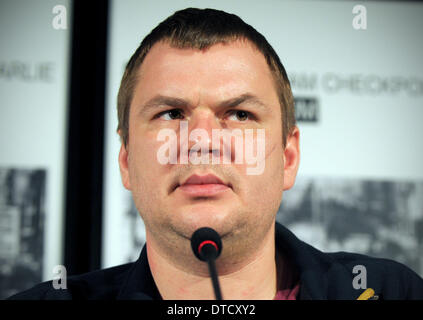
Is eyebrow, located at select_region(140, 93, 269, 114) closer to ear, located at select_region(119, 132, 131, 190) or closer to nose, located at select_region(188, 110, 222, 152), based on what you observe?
nose, located at select_region(188, 110, 222, 152)

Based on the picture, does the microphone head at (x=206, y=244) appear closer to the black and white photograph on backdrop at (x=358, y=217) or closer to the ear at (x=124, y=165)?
the ear at (x=124, y=165)

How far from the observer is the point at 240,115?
102 centimetres

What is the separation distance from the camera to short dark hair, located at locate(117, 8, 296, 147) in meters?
1.04

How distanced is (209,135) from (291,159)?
0.29 m

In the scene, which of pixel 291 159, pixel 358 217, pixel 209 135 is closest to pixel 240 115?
pixel 209 135

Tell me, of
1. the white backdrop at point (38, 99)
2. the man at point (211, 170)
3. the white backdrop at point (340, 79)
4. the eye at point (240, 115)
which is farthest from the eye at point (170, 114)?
the white backdrop at point (38, 99)

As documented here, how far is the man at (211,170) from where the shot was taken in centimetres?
94

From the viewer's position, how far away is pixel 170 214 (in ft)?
3.06

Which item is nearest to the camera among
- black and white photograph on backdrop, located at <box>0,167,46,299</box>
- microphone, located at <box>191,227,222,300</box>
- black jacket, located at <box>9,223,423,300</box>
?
microphone, located at <box>191,227,222,300</box>

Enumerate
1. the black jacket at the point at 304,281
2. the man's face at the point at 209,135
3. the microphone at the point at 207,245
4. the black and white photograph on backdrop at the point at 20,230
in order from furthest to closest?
1. the black and white photograph on backdrop at the point at 20,230
2. the black jacket at the point at 304,281
3. the man's face at the point at 209,135
4. the microphone at the point at 207,245

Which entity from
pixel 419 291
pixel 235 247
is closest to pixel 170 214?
pixel 235 247

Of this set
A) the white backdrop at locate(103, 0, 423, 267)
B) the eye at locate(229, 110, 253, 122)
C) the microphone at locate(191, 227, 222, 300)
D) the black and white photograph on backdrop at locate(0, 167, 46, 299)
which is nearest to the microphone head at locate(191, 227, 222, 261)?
the microphone at locate(191, 227, 222, 300)
